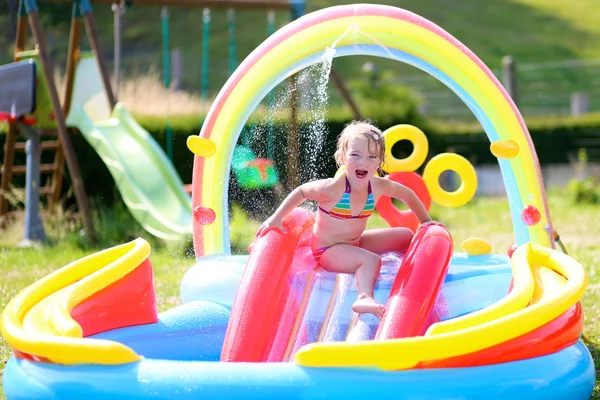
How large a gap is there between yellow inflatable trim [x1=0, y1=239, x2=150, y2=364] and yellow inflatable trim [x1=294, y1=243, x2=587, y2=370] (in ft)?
2.03

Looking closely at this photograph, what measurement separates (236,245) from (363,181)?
2.90 metres

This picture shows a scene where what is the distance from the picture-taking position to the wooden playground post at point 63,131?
710cm

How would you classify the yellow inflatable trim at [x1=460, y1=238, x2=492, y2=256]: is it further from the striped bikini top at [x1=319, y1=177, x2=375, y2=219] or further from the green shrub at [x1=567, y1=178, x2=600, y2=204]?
the green shrub at [x1=567, y1=178, x2=600, y2=204]

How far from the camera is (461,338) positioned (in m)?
2.77

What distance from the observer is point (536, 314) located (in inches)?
115

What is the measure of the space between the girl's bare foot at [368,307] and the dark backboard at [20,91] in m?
4.49

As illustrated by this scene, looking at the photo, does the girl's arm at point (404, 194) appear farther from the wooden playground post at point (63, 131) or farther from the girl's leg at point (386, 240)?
the wooden playground post at point (63, 131)

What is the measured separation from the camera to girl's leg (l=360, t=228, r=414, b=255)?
3.98 metres

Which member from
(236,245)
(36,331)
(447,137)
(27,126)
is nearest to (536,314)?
(36,331)

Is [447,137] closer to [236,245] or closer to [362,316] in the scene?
[236,245]

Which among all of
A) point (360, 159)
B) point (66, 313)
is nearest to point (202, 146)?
point (360, 159)

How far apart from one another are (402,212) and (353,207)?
37.0 inches

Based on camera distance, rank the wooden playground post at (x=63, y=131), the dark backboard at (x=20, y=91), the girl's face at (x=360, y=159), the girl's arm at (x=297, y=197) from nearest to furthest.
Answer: the girl's face at (x=360, y=159), the girl's arm at (x=297, y=197), the wooden playground post at (x=63, y=131), the dark backboard at (x=20, y=91)

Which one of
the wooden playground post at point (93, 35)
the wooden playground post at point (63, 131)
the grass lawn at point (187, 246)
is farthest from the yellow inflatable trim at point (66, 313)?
the wooden playground post at point (93, 35)
